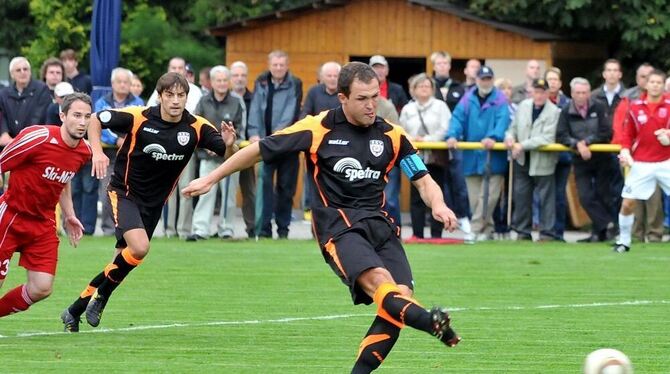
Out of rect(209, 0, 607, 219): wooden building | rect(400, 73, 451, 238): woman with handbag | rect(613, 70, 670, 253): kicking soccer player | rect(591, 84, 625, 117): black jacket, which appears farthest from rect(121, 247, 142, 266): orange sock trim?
rect(209, 0, 607, 219): wooden building

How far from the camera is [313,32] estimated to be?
26219 millimetres

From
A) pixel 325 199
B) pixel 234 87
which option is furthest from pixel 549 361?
pixel 234 87

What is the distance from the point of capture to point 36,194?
1114 cm

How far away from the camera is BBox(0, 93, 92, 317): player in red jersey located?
1105 centimetres

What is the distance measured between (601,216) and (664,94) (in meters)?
2.02

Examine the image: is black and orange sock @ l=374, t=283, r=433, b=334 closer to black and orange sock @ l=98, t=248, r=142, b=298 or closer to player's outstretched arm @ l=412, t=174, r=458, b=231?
player's outstretched arm @ l=412, t=174, r=458, b=231

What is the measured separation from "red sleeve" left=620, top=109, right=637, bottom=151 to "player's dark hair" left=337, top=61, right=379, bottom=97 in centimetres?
904

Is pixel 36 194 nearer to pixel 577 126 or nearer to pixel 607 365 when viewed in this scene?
pixel 607 365

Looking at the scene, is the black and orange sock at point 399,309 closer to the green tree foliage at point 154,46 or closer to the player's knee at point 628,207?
the player's knee at point 628,207

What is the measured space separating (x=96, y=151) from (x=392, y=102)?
29.0 ft

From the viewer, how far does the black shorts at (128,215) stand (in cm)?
1167

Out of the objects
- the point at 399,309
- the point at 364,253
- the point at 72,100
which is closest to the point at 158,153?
the point at 72,100

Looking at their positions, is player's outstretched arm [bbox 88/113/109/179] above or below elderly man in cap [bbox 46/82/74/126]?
above

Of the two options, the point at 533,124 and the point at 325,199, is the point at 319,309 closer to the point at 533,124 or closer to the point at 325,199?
the point at 325,199
